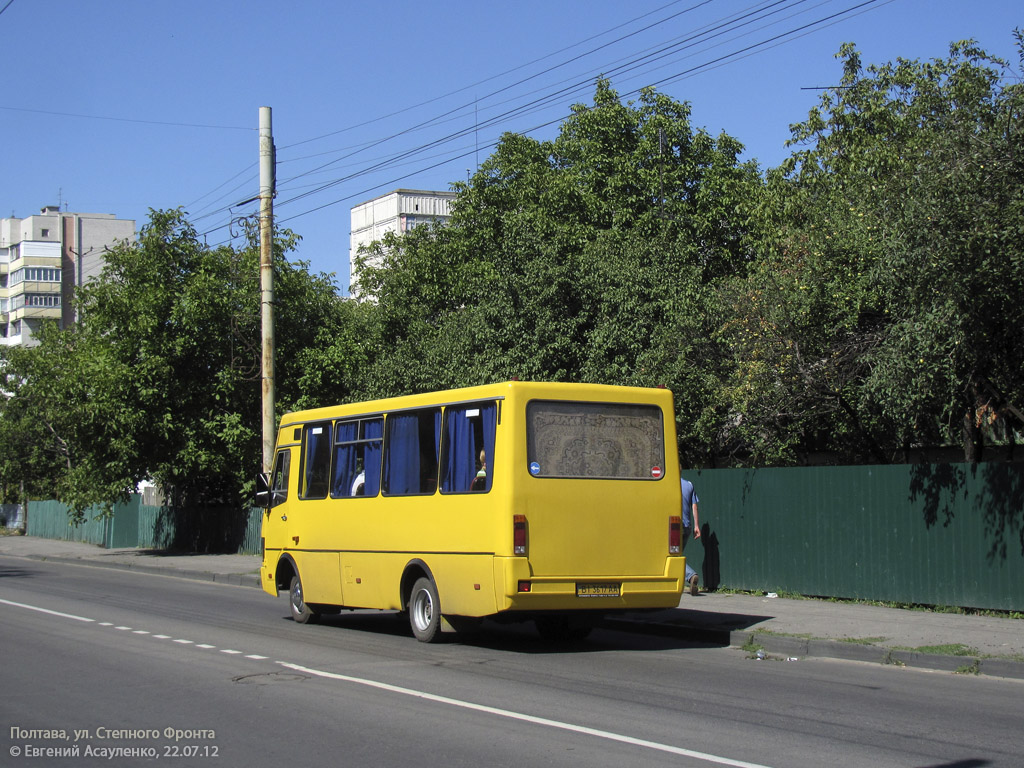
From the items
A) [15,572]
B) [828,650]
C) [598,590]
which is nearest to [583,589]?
[598,590]

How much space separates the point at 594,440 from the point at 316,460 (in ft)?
15.5

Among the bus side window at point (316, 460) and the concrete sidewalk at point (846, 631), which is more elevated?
the bus side window at point (316, 460)

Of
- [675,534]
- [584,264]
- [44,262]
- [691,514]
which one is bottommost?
[675,534]

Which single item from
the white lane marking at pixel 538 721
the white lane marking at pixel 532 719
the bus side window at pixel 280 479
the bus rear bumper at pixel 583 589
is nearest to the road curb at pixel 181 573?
the bus side window at pixel 280 479

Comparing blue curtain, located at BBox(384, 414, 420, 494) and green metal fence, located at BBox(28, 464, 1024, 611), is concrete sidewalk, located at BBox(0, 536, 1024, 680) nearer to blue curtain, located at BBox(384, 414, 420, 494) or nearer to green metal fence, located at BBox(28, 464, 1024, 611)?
green metal fence, located at BBox(28, 464, 1024, 611)

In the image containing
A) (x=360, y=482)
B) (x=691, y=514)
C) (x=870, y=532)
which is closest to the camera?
(x=360, y=482)

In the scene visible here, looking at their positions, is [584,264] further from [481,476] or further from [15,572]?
[15,572]

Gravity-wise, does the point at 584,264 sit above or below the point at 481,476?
above

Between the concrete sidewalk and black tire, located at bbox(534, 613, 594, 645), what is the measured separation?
0.93m

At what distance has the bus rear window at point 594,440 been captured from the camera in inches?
445

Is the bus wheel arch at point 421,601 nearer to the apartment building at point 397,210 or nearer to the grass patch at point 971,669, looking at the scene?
the grass patch at point 971,669

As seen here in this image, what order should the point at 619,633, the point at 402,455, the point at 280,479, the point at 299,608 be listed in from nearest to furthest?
the point at 402,455 → the point at 619,633 → the point at 299,608 → the point at 280,479

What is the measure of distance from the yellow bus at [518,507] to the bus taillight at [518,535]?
1 cm

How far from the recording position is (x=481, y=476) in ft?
37.6
